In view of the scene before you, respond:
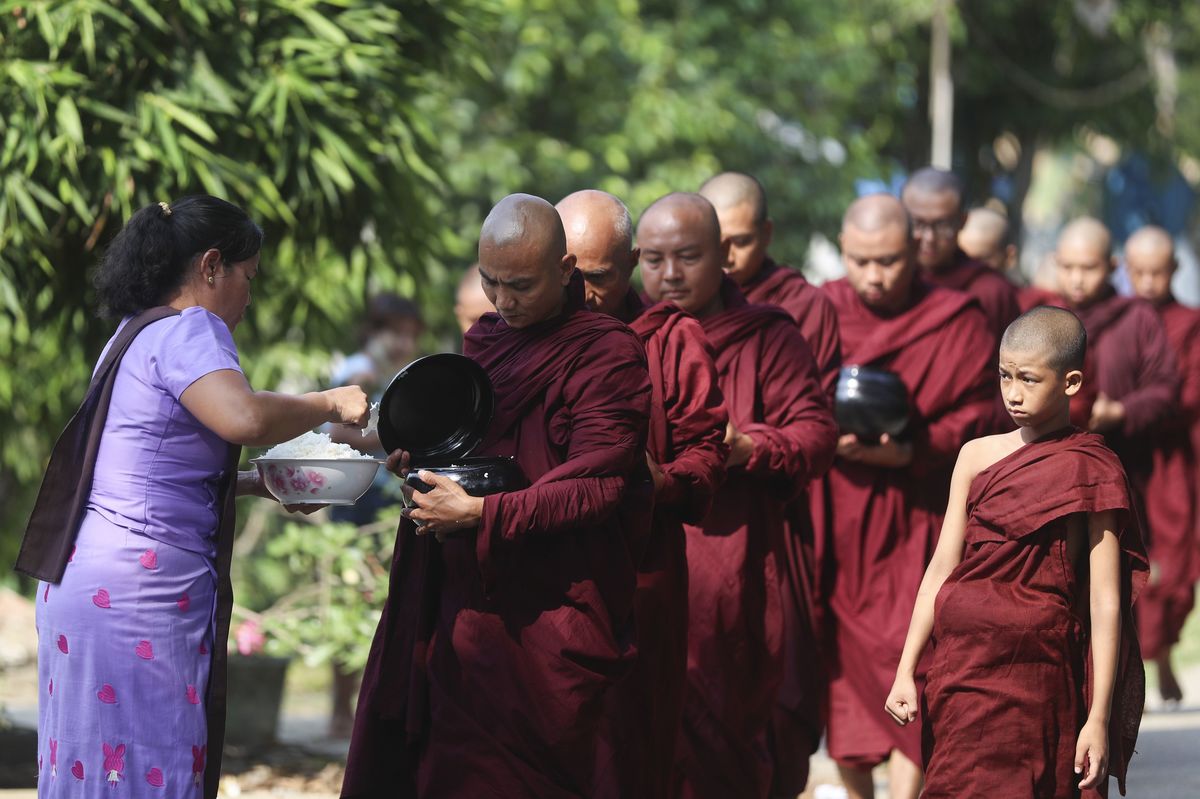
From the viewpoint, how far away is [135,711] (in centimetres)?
396

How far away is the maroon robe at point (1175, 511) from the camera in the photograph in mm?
8859

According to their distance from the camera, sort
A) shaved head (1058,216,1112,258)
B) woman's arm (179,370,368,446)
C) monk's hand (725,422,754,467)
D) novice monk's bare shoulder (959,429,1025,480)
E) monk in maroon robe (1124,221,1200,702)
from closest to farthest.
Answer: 1. woman's arm (179,370,368,446)
2. novice monk's bare shoulder (959,429,1025,480)
3. monk's hand (725,422,754,467)
4. shaved head (1058,216,1112,258)
5. monk in maroon robe (1124,221,1200,702)

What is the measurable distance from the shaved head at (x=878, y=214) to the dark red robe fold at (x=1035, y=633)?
193 centimetres

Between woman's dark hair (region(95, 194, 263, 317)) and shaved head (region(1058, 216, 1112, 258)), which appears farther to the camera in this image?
shaved head (region(1058, 216, 1112, 258))

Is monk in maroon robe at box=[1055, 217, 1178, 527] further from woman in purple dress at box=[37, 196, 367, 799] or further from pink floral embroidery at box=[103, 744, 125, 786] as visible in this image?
pink floral embroidery at box=[103, 744, 125, 786]

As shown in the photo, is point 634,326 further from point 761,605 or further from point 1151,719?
point 1151,719

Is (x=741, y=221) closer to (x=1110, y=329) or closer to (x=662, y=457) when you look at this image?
(x=662, y=457)

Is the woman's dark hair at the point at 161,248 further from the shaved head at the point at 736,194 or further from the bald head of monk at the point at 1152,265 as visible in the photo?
the bald head of monk at the point at 1152,265

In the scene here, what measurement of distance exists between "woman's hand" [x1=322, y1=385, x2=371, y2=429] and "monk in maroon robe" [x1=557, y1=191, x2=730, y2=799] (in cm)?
80

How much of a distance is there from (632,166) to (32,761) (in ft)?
24.4

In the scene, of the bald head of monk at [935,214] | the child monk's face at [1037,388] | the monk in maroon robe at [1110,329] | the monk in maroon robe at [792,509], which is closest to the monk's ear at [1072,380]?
the child monk's face at [1037,388]

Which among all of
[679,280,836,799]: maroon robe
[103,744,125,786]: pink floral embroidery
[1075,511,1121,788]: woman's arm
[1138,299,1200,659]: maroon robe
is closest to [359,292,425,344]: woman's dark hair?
[679,280,836,799]: maroon robe

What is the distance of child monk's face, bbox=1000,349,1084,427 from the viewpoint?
4270 mm

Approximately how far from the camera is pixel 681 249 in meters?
5.32
